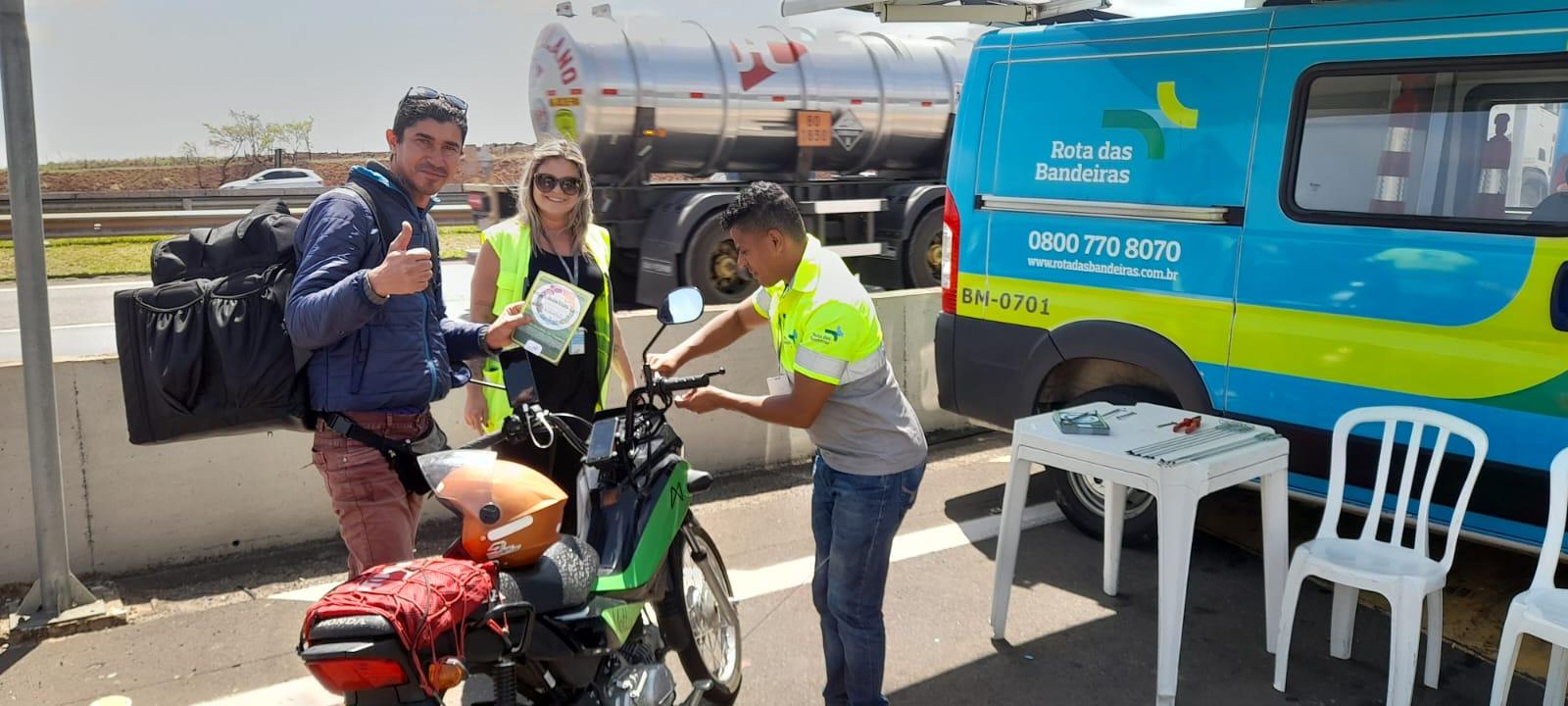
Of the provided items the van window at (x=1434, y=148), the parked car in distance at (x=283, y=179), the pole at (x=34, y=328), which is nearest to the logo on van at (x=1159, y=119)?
the van window at (x=1434, y=148)

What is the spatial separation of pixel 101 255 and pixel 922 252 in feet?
46.5

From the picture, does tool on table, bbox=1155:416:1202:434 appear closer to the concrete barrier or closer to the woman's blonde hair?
the woman's blonde hair

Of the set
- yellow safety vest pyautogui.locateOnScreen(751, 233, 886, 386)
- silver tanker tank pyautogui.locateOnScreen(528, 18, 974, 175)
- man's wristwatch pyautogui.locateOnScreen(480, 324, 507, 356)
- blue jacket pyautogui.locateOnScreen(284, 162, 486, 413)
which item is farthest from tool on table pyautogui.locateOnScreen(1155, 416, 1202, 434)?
silver tanker tank pyautogui.locateOnScreen(528, 18, 974, 175)

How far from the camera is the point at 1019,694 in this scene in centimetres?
362

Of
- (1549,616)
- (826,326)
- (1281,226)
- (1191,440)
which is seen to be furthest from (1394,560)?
(826,326)

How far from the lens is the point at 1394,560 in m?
3.54

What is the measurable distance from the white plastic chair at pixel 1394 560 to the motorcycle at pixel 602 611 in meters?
1.87

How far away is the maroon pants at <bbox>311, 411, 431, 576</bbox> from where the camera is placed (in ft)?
9.12

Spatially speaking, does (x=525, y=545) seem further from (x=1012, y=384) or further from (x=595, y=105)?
(x=595, y=105)

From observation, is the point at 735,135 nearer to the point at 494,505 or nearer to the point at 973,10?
the point at 973,10

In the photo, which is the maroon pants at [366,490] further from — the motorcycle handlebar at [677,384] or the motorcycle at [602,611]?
the motorcycle handlebar at [677,384]

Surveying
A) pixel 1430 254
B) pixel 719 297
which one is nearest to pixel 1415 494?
pixel 1430 254

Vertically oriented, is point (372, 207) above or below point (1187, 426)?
above

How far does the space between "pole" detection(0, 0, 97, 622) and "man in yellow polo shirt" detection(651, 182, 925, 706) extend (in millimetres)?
2359
